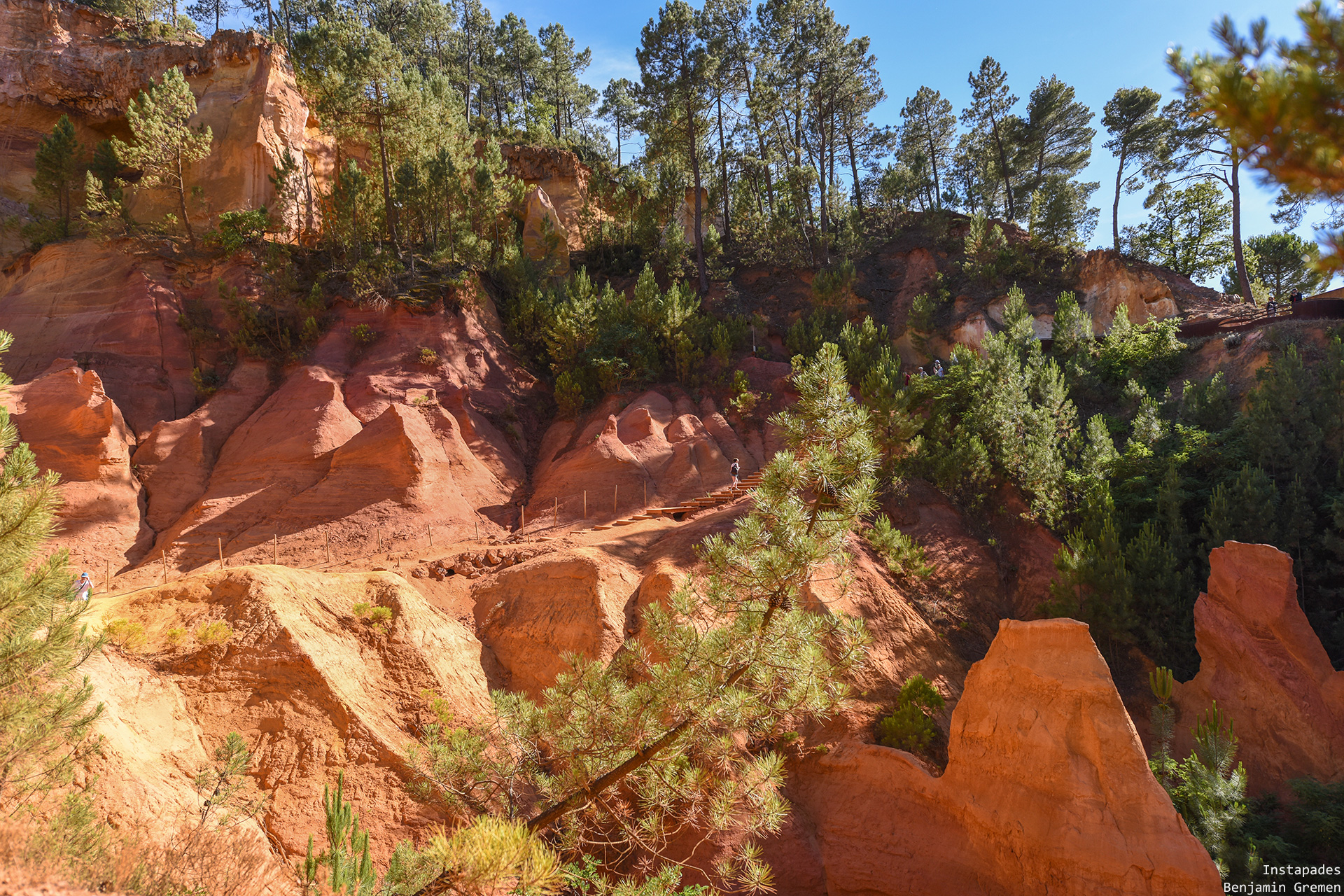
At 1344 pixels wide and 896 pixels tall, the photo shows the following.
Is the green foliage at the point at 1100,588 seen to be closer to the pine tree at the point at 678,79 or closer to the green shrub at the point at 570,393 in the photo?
the green shrub at the point at 570,393

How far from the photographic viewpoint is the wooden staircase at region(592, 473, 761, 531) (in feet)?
65.8

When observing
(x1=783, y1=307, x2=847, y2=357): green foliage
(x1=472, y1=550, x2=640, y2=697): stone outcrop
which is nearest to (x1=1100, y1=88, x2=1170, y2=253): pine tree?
(x1=783, y1=307, x2=847, y2=357): green foliage

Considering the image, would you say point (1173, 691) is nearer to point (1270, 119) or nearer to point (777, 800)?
point (777, 800)

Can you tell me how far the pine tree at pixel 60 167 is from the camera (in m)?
27.1

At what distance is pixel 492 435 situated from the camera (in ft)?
80.6

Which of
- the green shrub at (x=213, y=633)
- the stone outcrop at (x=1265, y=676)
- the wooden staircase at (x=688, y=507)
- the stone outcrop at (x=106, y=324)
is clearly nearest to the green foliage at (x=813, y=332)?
the wooden staircase at (x=688, y=507)

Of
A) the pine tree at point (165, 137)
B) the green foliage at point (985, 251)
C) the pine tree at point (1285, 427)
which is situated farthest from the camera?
the green foliage at point (985, 251)

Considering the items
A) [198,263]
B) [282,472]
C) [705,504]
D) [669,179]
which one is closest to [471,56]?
[669,179]

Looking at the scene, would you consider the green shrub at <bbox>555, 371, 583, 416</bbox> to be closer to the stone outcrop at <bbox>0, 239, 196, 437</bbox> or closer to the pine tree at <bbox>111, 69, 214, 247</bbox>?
the stone outcrop at <bbox>0, 239, 196, 437</bbox>

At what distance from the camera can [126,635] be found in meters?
10.6

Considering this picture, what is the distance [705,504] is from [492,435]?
9586 mm

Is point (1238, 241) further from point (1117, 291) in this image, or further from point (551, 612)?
point (551, 612)

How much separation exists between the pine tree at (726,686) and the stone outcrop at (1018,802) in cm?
462

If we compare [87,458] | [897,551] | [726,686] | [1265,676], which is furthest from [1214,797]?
[87,458]
